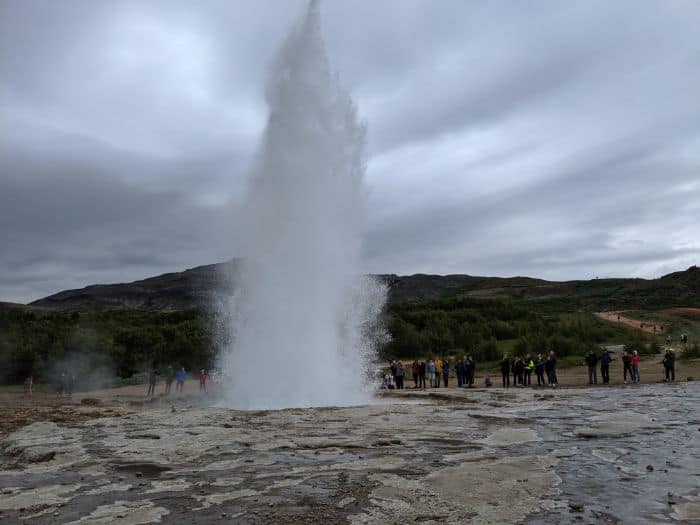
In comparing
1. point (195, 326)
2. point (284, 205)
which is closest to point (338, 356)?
point (284, 205)

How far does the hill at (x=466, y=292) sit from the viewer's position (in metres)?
77.9

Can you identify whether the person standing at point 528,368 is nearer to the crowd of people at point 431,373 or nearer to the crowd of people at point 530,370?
the crowd of people at point 530,370

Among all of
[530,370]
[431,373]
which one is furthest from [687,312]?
[431,373]

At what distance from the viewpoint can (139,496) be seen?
6.19m

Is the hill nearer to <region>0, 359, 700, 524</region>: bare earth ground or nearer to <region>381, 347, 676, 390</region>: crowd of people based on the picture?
<region>381, 347, 676, 390</region>: crowd of people

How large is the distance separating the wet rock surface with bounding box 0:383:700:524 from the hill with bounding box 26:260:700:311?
53.7 meters

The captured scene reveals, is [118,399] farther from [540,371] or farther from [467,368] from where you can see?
[540,371]

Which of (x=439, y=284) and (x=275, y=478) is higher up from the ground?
(x=439, y=284)

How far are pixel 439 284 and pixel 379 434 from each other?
125949 millimetres

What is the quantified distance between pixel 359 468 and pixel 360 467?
6 centimetres

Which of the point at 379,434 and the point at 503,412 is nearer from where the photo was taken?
the point at 379,434

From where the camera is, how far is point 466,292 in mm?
115438

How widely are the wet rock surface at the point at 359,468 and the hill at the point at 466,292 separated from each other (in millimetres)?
53682

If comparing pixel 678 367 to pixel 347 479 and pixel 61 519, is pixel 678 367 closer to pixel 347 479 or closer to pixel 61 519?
pixel 347 479
